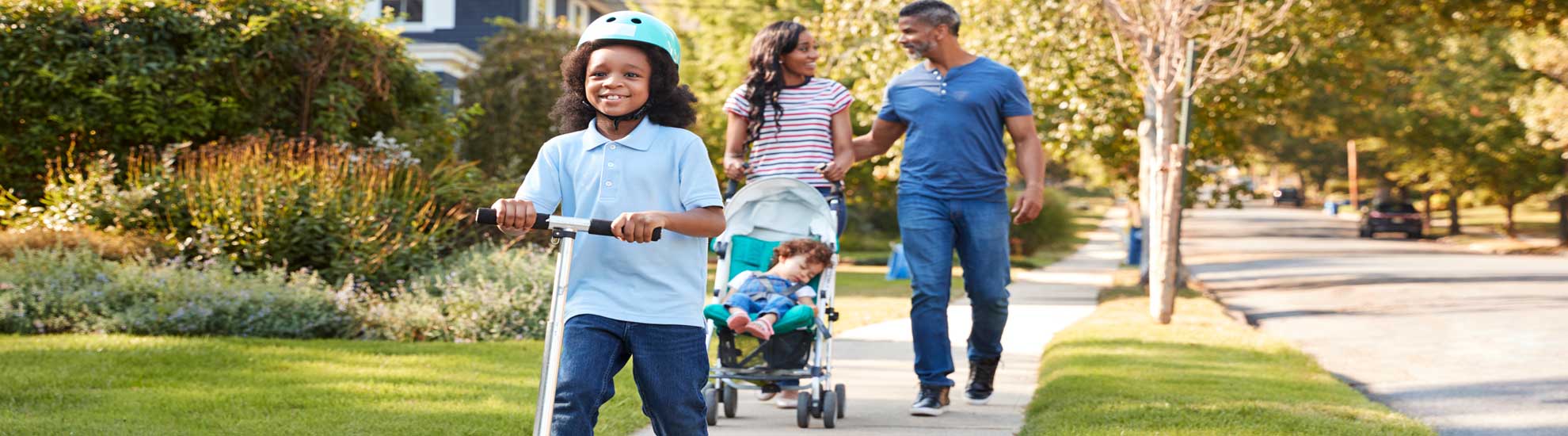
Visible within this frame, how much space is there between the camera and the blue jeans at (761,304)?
6.23m

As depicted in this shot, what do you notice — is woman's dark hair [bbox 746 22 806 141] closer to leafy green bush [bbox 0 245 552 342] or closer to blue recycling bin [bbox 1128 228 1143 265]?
leafy green bush [bbox 0 245 552 342]

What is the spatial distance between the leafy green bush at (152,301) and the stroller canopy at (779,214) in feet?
13.6

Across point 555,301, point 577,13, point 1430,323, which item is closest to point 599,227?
point 555,301

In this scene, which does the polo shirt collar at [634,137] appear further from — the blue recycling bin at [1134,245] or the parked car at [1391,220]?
the parked car at [1391,220]

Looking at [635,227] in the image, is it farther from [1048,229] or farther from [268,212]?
[1048,229]

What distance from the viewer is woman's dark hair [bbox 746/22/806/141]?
21.8ft

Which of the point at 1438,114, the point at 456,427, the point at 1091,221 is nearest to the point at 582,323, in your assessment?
the point at 456,427

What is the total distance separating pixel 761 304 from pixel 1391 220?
4442 centimetres

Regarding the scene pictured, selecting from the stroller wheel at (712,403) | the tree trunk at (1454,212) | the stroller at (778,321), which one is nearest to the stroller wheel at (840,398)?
the stroller at (778,321)

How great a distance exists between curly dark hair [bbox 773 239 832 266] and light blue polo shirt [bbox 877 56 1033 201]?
Answer: 597mm

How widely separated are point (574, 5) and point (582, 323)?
103 ft

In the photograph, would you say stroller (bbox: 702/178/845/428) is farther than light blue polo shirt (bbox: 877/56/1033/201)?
No

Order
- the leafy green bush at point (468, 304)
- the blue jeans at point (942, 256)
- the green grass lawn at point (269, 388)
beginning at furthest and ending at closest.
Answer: the leafy green bush at point (468, 304) → the blue jeans at point (942, 256) → the green grass lawn at point (269, 388)

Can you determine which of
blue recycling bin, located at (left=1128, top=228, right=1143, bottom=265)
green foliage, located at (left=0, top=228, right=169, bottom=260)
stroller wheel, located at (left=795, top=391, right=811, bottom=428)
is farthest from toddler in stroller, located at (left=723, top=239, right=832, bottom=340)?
blue recycling bin, located at (left=1128, top=228, right=1143, bottom=265)
